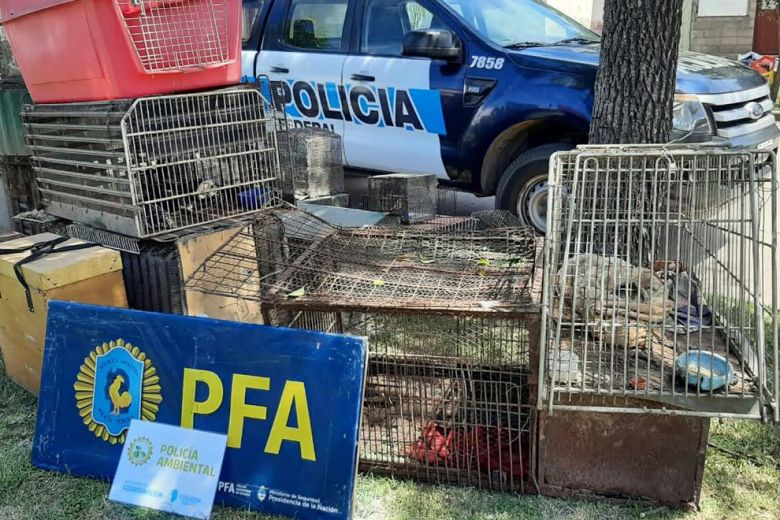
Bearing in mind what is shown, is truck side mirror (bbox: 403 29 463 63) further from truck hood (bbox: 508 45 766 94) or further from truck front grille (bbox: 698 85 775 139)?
truck front grille (bbox: 698 85 775 139)

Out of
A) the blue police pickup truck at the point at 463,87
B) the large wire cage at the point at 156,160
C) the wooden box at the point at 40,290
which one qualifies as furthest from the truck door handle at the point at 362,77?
the wooden box at the point at 40,290

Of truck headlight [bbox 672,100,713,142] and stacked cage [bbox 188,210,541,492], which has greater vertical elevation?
truck headlight [bbox 672,100,713,142]

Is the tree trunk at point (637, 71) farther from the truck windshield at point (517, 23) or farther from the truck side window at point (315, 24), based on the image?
the truck side window at point (315, 24)

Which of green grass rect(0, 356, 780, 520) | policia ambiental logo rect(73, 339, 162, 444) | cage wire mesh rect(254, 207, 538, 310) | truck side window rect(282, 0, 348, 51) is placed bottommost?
green grass rect(0, 356, 780, 520)

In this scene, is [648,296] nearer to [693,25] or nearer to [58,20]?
[58,20]

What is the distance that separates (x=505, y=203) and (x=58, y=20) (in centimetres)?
308

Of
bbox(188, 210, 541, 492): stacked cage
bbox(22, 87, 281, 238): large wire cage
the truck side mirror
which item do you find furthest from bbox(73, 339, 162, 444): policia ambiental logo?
the truck side mirror

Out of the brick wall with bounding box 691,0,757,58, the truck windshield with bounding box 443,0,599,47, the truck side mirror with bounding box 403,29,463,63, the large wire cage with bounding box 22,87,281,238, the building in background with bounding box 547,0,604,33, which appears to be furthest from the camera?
the brick wall with bounding box 691,0,757,58

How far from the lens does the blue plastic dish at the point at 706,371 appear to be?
7.15ft

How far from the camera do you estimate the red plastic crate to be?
2.88m

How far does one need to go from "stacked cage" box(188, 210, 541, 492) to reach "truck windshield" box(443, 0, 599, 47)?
233cm

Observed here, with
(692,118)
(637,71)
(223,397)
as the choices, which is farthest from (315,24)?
(223,397)

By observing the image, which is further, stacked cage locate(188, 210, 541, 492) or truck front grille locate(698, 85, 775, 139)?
truck front grille locate(698, 85, 775, 139)

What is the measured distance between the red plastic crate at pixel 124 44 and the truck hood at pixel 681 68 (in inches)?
90.8
